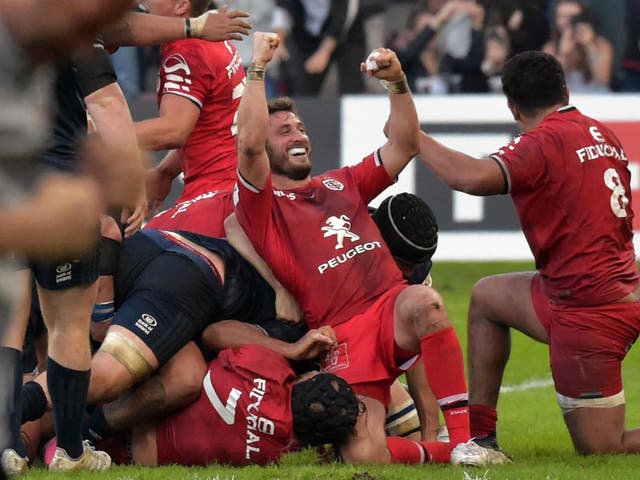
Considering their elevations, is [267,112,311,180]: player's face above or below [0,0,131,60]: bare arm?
below

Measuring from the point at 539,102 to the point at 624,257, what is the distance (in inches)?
30.7

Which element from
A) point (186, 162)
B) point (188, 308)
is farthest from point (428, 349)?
point (186, 162)

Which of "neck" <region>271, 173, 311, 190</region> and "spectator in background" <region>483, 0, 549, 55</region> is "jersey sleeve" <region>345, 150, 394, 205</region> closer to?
"neck" <region>271, 173, 311, 190</region>

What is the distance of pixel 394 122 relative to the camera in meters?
6.82

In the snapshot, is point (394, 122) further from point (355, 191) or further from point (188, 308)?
point (188, 308)

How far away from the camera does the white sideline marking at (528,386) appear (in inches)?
337

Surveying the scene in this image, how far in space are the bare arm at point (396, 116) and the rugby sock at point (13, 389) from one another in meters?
1.97

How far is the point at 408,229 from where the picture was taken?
6973 millimetres

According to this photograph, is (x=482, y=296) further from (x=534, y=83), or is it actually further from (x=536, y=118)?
(x=534, y=83)

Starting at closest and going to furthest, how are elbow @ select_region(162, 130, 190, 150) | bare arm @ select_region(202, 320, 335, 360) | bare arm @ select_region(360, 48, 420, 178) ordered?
bare arm @ select_region(202, 320, 335, 360) → bare arm @ select_region(360, 48, 420, 178) → elbow @ select_region(162, 130, 190, 150)

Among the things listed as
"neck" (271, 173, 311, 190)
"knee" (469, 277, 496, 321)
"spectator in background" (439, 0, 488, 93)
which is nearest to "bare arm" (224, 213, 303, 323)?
"neck" (271, 173, 311, 190)

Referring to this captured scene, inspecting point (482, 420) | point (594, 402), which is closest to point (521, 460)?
point (482, 420)

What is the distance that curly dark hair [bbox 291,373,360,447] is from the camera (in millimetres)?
5949

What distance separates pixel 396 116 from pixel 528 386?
2.53 metres
